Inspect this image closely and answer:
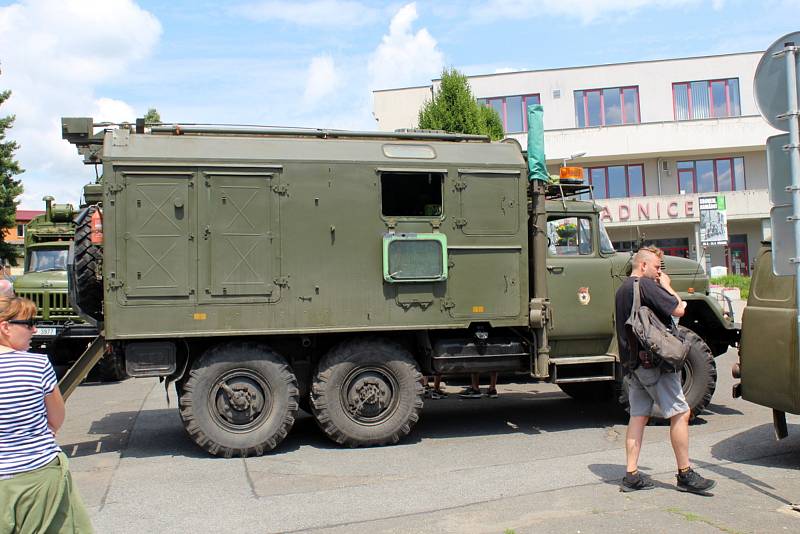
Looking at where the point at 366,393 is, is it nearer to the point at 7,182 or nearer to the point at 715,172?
the point at 7,182

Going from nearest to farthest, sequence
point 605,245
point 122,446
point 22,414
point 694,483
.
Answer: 1. point 22,414
2. point 694,483
3. point 122,446
4. point 605,245

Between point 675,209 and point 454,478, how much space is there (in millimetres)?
29979

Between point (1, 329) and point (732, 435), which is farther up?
Answer: point (1, 329)

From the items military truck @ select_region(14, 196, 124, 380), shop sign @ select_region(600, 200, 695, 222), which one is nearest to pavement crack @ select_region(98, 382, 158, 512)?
military truck @ select_region(14, 196, 124, 380)

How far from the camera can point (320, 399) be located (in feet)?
24.9

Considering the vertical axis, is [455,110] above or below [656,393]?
above

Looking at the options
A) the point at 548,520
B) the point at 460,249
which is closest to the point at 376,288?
the point at 460,249

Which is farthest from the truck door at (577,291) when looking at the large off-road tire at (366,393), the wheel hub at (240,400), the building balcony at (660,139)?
the building balcony at (660,139)

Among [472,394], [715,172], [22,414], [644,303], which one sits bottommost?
[472,394]

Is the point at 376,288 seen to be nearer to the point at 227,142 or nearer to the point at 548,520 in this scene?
the point at 227,142

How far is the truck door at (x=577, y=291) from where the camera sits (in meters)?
8.48

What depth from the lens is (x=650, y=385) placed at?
5934 mm

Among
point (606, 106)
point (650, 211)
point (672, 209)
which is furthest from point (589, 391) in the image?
point (606, 106)

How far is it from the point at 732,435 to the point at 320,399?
4.35 meters
